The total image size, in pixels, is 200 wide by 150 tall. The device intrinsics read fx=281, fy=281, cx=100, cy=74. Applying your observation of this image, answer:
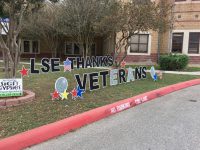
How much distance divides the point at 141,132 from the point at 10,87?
11.2 feet

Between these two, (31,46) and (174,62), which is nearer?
(174,62)

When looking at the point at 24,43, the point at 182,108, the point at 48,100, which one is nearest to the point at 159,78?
the point at 182,108

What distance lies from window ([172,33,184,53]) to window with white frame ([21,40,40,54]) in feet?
51.4

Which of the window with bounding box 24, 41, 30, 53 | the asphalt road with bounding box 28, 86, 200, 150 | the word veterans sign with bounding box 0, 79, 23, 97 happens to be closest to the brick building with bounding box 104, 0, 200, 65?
the window with bounding box 24, 41, 30, 53

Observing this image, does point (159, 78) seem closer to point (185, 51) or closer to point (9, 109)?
point (9, 109)

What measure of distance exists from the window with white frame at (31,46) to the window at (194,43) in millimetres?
16937

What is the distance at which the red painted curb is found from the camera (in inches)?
181

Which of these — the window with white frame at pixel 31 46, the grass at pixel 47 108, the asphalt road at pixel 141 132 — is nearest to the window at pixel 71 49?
the window with white frame at pixel 31 46

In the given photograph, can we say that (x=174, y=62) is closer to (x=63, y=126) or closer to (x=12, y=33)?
(x=12, y=33)

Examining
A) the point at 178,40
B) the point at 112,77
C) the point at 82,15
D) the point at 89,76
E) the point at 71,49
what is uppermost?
the point at 82,15

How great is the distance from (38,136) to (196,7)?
63.0 ft

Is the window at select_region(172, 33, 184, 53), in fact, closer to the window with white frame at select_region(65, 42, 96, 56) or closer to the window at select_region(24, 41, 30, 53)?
the window with white frame at select_region(65, 42, 96, 56)

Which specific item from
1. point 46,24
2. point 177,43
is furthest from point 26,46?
point 177,43

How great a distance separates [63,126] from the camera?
18.0 ft
